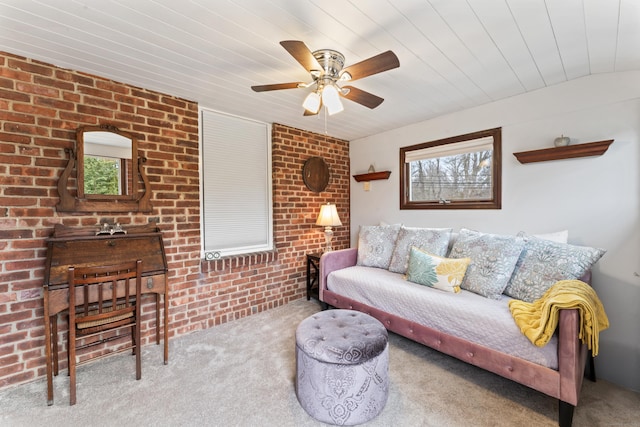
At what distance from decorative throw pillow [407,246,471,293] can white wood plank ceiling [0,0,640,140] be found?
1490mm

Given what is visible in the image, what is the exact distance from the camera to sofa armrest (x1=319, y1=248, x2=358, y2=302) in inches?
122

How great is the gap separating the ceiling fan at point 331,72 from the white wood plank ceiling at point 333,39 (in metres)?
0.09

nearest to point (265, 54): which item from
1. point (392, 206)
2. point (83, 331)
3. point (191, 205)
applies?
point (191, 205)

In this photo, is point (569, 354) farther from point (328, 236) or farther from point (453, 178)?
point (328, 236)

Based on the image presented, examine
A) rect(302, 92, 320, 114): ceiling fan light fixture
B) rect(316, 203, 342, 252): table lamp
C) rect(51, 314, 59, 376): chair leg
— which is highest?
rect(302, 92, 320, 114): ceiling fan light fixture

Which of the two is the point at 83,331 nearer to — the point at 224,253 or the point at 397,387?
the point at 224,253

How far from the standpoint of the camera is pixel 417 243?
9.32 ft

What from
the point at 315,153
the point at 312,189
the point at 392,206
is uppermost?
the point at 315,153

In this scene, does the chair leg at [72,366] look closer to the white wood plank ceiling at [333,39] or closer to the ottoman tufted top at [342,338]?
the ottoman tufted top at [342,338]

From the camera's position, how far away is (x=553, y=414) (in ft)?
5.48

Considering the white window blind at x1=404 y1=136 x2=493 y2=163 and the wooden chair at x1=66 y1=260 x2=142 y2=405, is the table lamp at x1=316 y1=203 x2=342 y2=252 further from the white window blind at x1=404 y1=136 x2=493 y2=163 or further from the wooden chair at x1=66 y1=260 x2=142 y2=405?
the wooden chair at x1=66 y1=260 x2=142 y2=405

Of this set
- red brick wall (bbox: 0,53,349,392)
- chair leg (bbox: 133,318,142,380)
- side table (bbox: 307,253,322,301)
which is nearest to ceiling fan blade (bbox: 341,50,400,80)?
red brick wall (bbox: 0,53,349,392)

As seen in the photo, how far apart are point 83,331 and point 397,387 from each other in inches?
84.4

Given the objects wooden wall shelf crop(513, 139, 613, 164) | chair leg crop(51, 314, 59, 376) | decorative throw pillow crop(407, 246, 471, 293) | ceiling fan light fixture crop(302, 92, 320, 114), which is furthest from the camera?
decorative throw pillow crop(407, 246, 471, 293)
